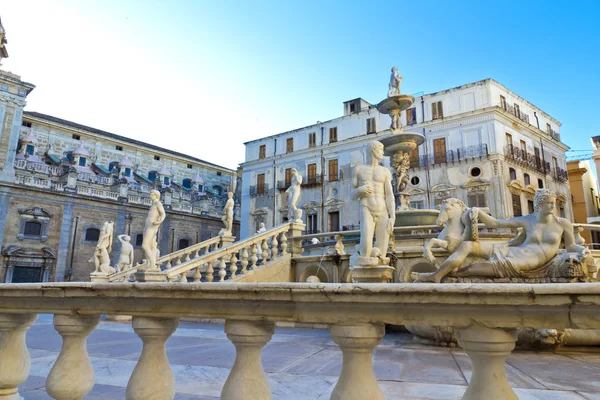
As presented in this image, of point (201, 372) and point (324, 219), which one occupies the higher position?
point (324, 219)

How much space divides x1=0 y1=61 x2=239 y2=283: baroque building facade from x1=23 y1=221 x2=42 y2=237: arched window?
0.20ft

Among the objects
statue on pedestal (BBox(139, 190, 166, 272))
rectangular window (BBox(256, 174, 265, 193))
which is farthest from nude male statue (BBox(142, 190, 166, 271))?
rectangular window (BBox(256, 174, 265, 193))

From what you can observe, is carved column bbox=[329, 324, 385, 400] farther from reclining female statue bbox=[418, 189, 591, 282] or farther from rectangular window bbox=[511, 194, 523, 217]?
rectangular window bbox=[511, 194, 523, 217]

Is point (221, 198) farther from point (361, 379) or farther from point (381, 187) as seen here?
point (361, 379)

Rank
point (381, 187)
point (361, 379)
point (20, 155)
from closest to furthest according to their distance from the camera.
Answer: point (361, 379) → point (381, 187) → point (20, 155)

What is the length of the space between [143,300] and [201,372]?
237 cm

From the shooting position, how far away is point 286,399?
119 inches

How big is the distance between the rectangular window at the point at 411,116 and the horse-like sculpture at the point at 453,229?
27.4 metres

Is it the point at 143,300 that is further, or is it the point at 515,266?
the point at 515,266

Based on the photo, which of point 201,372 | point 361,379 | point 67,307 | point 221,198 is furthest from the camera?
point 221,198

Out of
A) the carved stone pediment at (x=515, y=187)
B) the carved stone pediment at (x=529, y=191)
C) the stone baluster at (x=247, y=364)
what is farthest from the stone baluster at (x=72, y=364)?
the carved stone pediment at (x=529, y=191)

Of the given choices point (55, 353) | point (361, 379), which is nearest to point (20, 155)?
point (55, 353)

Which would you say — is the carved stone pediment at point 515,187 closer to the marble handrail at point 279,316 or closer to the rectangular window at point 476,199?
the rectangular window at point 476,199

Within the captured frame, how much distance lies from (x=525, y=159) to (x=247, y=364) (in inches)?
1301
